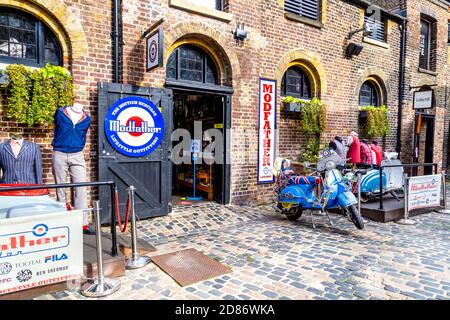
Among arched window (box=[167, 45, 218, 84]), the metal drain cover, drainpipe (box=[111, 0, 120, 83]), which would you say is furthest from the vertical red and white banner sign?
the metal drain cover

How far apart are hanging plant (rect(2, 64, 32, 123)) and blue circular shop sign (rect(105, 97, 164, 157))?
116 cm

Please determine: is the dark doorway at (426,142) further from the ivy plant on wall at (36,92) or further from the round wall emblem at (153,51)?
the ivy plant on wall at (36,92)

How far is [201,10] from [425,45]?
997 cm

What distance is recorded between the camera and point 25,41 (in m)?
4.80

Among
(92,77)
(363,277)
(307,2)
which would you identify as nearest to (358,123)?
(307,2)

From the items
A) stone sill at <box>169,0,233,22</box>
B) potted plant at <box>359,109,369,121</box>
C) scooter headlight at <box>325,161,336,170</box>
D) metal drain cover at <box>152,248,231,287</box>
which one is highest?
stone sill at <box>169,0,233,22</box>

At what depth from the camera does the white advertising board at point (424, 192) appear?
617 centimetres

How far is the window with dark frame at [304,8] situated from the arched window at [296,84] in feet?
4.61

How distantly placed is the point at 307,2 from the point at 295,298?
25.0 feet

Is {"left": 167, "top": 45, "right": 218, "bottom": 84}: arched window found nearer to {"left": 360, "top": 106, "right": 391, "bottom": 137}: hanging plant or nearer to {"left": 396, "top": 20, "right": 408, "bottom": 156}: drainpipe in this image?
{"left": 360, "top": 106, "right": 391, "bottom": 137}: hanging plant

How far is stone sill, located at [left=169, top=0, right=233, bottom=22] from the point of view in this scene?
5832mm

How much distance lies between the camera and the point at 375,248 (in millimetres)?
4492

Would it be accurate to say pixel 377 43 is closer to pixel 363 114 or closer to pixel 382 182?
pixel 363 114

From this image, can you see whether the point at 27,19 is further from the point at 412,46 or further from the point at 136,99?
the point at 412,46
